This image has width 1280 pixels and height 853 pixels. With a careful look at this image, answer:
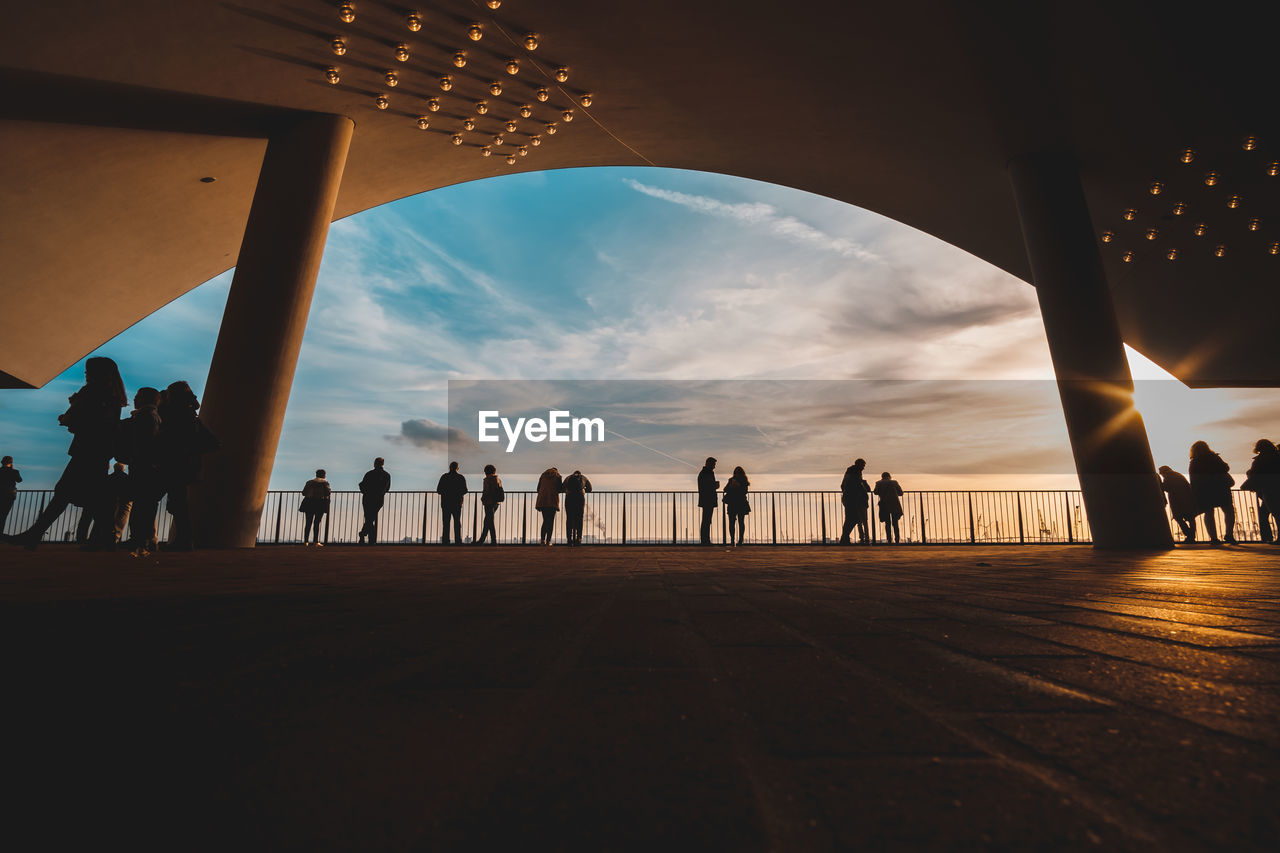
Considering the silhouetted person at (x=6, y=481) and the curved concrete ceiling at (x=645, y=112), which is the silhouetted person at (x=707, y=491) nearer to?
the curved concrete ceiling at (x=645, y=112)

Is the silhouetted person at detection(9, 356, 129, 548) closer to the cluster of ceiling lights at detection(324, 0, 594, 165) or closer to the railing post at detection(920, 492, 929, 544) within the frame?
the cluster of ceiling lights at detection(324, 0, 594, 165)

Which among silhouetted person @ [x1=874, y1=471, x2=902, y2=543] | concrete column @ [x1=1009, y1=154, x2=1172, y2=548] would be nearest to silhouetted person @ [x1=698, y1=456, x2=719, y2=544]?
silhouetted person @ [x1=874, y1=471, x2=902, y2=543]

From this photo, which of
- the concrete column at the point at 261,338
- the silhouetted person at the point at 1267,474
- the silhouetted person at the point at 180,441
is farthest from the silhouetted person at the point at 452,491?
the silhouetted person at the point at 1267,474

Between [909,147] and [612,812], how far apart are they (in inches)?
602

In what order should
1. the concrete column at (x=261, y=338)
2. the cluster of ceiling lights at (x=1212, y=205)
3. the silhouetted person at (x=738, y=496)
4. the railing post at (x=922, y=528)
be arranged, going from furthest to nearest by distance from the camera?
the railing post at (x=922, y=528) < the silhouetted person at (x=738, y=496) < the cluster of ceiling lights at (x=1212, y=205) < the concrete column at (x=261, y=338)

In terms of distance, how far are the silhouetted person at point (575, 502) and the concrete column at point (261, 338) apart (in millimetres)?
6153

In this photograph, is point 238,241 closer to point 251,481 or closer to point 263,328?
point 263,328

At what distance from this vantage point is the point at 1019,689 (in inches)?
47.3

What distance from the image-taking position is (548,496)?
45.1 ft

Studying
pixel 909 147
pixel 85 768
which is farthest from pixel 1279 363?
pixel 85 768

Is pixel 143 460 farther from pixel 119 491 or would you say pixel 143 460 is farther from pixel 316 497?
pixel 316 497

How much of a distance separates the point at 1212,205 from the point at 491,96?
14.1 meters

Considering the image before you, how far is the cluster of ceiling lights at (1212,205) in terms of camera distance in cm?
1143

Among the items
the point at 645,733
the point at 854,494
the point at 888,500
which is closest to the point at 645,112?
the point at 854,494
